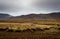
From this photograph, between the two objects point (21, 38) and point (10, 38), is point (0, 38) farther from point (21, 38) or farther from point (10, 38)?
point (21, 38)

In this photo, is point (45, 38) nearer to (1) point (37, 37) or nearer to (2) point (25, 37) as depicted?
(1) point (37, 37)

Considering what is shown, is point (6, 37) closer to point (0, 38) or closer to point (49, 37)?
point (0, 38)

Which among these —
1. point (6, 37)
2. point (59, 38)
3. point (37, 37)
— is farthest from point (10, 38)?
point (59, 38)

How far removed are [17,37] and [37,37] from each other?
4.19ft

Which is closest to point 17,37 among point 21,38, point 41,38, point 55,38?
point 21,38

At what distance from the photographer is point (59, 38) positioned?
857 centimetres

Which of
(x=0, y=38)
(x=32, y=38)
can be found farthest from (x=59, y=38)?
(x=0, y=38)

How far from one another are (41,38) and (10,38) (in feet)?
6.25

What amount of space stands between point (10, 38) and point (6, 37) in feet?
1.25

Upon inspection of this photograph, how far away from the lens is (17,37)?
349 inches

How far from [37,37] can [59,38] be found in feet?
4.53

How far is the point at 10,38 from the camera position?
8594 mm

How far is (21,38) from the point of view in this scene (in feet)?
28.2

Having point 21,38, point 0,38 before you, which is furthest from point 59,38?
point 0,38
